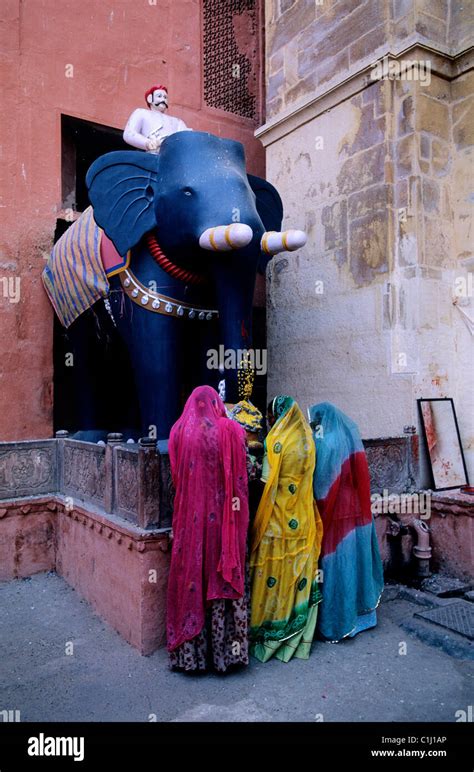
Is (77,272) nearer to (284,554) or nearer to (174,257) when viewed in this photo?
(174,257)

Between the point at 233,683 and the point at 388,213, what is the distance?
367 cm

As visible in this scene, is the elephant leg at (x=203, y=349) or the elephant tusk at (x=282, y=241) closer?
the elephant tusk at (x=282, y=241)

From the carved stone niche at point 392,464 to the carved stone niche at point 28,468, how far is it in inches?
96.6

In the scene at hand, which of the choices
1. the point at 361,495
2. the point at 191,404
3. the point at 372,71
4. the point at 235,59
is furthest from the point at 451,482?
the point at 235,59

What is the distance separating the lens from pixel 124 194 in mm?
4629

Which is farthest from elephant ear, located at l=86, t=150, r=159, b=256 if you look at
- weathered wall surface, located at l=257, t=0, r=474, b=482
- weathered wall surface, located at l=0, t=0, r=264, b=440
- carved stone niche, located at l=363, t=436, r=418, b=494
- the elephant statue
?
carved stone niche, located at l=363, t=436, r=418, b=494

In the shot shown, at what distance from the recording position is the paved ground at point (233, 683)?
9.31 feet

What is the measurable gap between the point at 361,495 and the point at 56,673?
6.50 ft

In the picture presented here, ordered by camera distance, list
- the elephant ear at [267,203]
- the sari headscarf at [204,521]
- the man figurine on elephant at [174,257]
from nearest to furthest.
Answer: the sari headscarf at [204,521]
the man figurine on elephant at [174,257]
the elephant ear at [267,203]

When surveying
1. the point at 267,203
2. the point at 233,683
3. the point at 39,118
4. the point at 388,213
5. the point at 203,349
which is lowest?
the point at 233,683

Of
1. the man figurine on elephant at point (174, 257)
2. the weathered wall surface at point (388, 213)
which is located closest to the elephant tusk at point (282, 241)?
the man figurine on elephant at point (174, 257)

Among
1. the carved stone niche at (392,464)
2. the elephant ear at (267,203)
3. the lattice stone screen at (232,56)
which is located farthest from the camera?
the lattice stone screen at (232,56)

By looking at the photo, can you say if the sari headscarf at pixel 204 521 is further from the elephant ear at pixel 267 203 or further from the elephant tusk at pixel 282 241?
the elephant ear at pixel 267 203

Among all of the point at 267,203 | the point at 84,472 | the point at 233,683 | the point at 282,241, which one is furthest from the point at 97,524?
the point at 267,203
